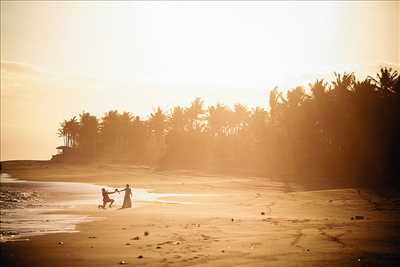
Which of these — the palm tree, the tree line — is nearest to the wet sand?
the tree line

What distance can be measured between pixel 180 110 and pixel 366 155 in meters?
62.6

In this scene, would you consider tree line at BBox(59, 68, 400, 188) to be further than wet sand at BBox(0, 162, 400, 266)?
Yes

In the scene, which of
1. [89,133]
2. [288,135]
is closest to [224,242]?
[288,135]

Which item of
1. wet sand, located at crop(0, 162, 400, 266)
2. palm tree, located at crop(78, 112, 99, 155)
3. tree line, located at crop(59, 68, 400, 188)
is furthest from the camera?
palm tree, located at crop(78, 112, 99, 155)

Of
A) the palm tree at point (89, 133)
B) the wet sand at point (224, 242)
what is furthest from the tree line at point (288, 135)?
the wet sand at point (224, 242)

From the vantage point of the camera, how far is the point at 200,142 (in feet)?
311

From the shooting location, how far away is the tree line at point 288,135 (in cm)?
4862

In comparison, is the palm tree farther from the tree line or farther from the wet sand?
the wet sand

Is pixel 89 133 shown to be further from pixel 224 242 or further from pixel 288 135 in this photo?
pixel 224 242

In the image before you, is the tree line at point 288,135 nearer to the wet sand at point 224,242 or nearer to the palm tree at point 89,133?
the palm tree at point 89,133

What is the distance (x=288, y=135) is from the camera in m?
64.9

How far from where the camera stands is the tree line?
160 feet

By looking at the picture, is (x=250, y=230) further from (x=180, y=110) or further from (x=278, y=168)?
(x=180, y=110)

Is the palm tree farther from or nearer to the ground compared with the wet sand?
farther from the ground
